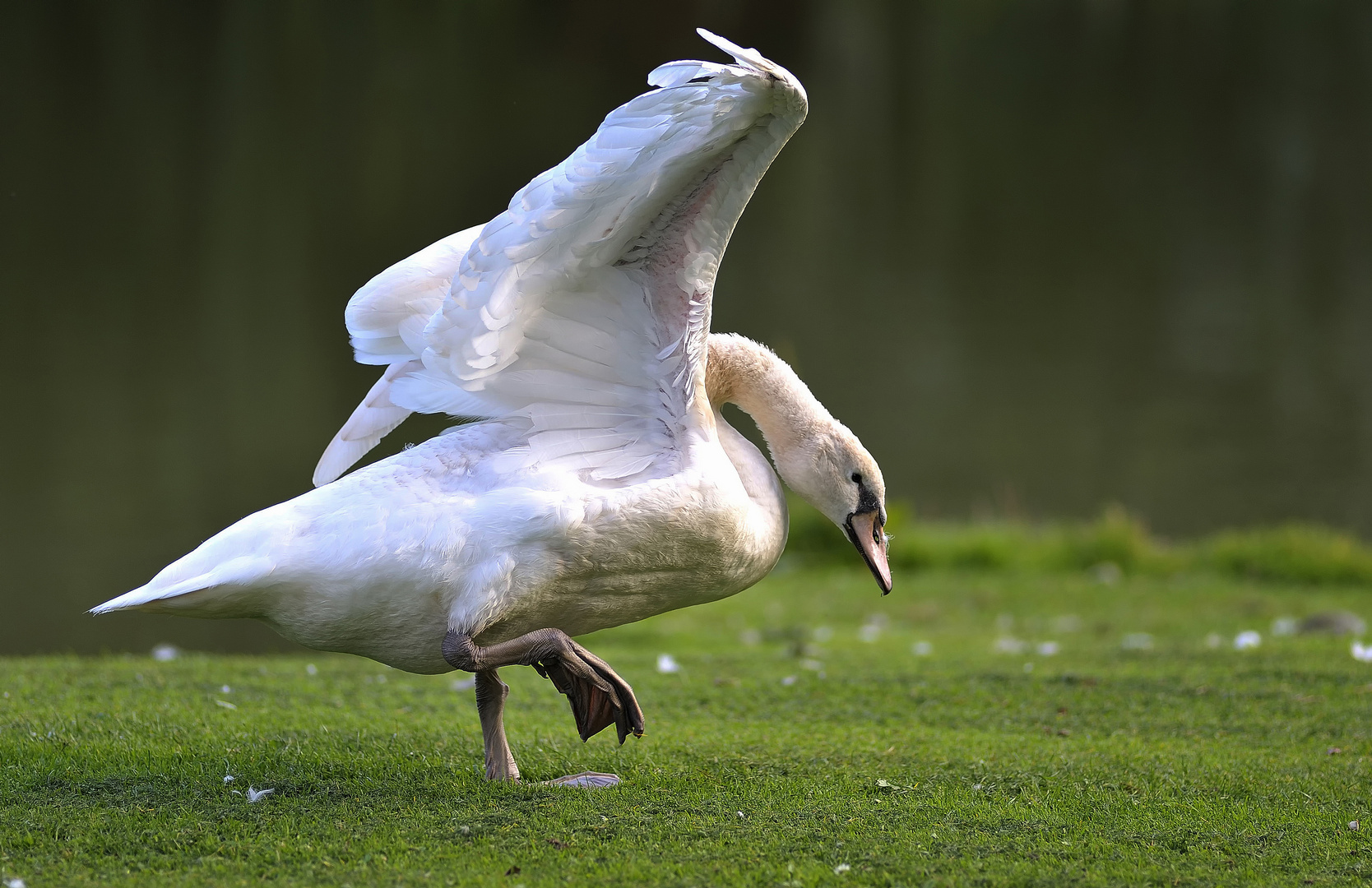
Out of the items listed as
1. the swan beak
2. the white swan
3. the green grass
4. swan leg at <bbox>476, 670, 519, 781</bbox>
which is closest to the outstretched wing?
the white swan

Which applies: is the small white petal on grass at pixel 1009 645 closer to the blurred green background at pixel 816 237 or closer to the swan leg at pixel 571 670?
the blurred green background at pixel 816 237

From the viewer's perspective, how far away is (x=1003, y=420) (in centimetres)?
2086

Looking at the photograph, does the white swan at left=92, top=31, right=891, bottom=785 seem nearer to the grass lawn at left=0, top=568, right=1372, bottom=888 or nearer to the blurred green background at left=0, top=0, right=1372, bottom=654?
the grass lawn at left=0, top=568, right=1372, bottom=888

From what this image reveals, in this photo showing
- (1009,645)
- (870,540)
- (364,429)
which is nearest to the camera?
(364,429)

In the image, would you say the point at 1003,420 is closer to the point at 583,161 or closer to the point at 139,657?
the point at 139,657

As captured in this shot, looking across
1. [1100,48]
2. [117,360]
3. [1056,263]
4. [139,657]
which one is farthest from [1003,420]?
[1100,48]

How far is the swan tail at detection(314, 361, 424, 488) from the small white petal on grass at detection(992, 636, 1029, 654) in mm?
4568

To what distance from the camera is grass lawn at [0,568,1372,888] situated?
4.15 metres

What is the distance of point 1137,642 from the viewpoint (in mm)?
8906

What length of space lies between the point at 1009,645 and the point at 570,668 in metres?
4.88

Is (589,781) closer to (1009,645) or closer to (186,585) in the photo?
(186,585)

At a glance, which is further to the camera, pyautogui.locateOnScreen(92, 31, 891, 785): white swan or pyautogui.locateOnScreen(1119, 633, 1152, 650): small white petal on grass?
pyautogui.locateOnScreen(1119, 633, 1152, 650): small white petal on grass

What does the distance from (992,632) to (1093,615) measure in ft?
3.21

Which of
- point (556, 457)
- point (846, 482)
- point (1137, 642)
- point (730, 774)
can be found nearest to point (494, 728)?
point (730, 774)
